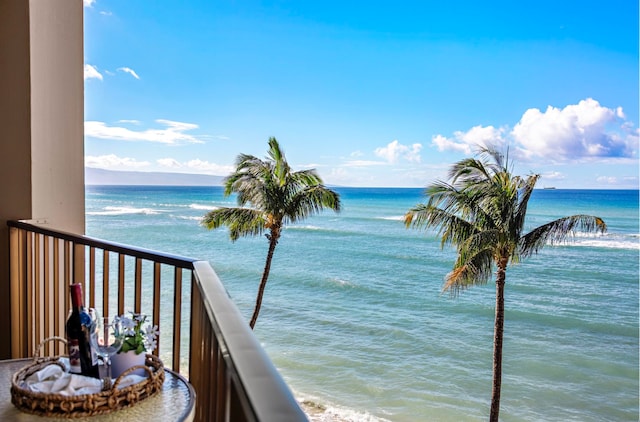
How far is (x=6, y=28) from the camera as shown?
3.26 m

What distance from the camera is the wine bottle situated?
1562mm

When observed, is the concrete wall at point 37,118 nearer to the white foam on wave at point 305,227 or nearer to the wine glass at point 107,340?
the wine glass at point 107,340

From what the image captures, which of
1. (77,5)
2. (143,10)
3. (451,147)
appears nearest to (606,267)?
(451,147)

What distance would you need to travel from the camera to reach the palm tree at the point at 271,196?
41.6 ft

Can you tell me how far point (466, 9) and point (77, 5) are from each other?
34.6 m

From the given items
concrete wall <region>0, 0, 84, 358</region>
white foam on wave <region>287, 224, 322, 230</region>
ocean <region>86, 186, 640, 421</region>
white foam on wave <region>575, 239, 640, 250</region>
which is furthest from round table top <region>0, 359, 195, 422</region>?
white foam on wave <region>287, 224, 322, 230</region>

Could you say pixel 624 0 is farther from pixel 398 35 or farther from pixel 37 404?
pixel 37 404

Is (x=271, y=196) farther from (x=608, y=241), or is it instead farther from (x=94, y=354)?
(x=608, y=241)

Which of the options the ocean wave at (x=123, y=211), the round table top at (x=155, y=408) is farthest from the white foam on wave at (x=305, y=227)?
the round table top at (x=155, y=408)

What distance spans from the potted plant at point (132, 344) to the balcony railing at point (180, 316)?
0.55 ft

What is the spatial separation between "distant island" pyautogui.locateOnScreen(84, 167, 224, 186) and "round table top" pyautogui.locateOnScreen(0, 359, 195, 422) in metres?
42.6

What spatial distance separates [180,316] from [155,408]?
710mm

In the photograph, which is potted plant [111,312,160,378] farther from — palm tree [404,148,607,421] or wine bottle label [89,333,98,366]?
palm tree [404,148,607,421]

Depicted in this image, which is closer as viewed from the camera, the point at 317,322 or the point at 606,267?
the point at 317,322
